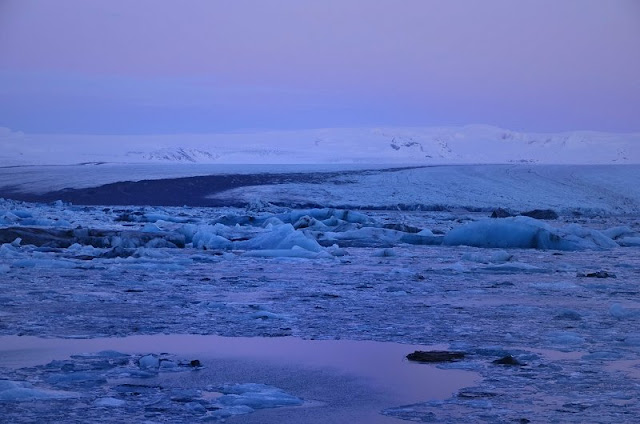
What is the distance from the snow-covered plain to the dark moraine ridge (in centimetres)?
978

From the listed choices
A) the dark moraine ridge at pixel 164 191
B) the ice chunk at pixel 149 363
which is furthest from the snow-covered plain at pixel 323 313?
the dark moraine ridge at pixel 164 191

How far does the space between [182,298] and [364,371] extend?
9.04 feet

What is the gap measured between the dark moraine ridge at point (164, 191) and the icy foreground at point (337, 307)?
11.7 metres

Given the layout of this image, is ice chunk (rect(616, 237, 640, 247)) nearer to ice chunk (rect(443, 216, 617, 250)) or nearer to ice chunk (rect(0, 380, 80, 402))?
ice chunk (rect(443, 216, 617, 250))

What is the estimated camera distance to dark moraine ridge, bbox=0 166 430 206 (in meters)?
24.8

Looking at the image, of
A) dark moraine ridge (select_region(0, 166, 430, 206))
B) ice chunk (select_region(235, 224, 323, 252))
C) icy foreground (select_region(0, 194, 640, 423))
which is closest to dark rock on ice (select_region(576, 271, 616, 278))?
icy foreground (select_region(0, 194, 640, 423))

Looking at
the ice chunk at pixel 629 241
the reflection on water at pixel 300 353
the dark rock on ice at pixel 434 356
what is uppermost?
the dark rock on ice at pixel 434 356

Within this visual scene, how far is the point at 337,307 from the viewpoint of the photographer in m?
6.25

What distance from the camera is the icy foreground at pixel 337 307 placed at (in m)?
3.53

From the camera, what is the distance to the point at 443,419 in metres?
3.32

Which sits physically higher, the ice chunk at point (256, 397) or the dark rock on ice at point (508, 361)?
the dark rock on ice at point (508, 361)

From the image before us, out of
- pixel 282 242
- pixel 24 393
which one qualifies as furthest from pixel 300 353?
pixel 282 242

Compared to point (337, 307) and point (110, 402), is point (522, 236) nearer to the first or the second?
point (337, 307)

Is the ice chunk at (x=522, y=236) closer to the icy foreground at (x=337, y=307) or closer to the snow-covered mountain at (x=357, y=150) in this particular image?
the icy foreground at (x=337, y=307)
